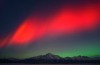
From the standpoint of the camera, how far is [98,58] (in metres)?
10.3

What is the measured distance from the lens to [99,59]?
1039 centimetres

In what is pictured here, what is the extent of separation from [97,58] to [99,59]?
0.20 meters

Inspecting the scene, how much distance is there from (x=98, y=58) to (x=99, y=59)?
12cm

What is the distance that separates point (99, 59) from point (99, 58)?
0.05 metres

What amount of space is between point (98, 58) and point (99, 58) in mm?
97

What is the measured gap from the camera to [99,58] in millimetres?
10383

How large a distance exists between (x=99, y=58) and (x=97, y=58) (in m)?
0.18
